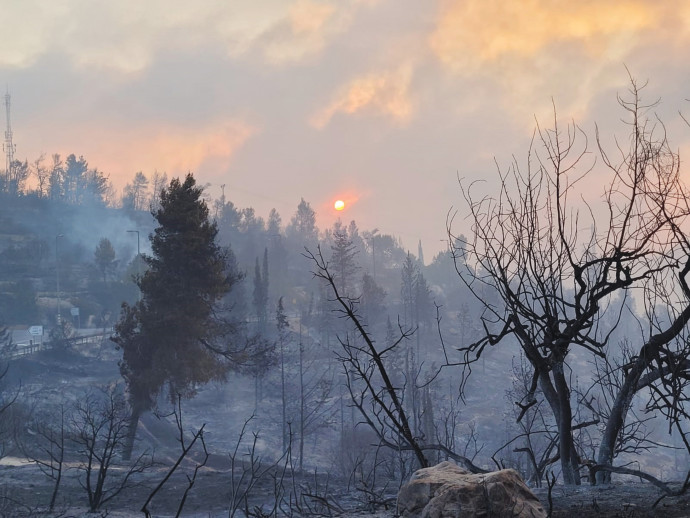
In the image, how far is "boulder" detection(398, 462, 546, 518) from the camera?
13.4 ft

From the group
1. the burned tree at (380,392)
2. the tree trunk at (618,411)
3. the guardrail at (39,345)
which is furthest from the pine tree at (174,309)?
the guardrail at (39,345)

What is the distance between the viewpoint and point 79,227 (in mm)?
104375

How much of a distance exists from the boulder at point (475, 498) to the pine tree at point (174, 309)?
849 inches

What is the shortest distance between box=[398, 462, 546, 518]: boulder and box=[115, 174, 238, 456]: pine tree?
2156 cm

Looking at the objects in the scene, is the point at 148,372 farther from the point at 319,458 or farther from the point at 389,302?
the point at 389,302

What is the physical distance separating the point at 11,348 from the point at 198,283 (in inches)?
1325

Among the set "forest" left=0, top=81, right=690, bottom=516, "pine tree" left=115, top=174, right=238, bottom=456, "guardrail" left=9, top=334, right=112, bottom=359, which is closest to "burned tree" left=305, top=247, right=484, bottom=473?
"forest" left=0, top=81, right=690, bottom=516

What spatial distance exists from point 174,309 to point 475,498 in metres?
22.2

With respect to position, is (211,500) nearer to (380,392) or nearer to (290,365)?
(380,392)

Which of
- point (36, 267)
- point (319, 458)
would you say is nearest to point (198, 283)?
point (319, 458)

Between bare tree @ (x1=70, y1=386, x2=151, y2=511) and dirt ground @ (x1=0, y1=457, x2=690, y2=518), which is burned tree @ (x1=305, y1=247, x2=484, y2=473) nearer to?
dirt ground @ (x1=0, y1=457, x2=690, y2=518)

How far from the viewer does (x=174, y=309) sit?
2491cm

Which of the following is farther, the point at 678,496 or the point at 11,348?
the point at 11,348

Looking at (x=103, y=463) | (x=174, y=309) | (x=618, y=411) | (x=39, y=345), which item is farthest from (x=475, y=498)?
(x=39, y=345)
